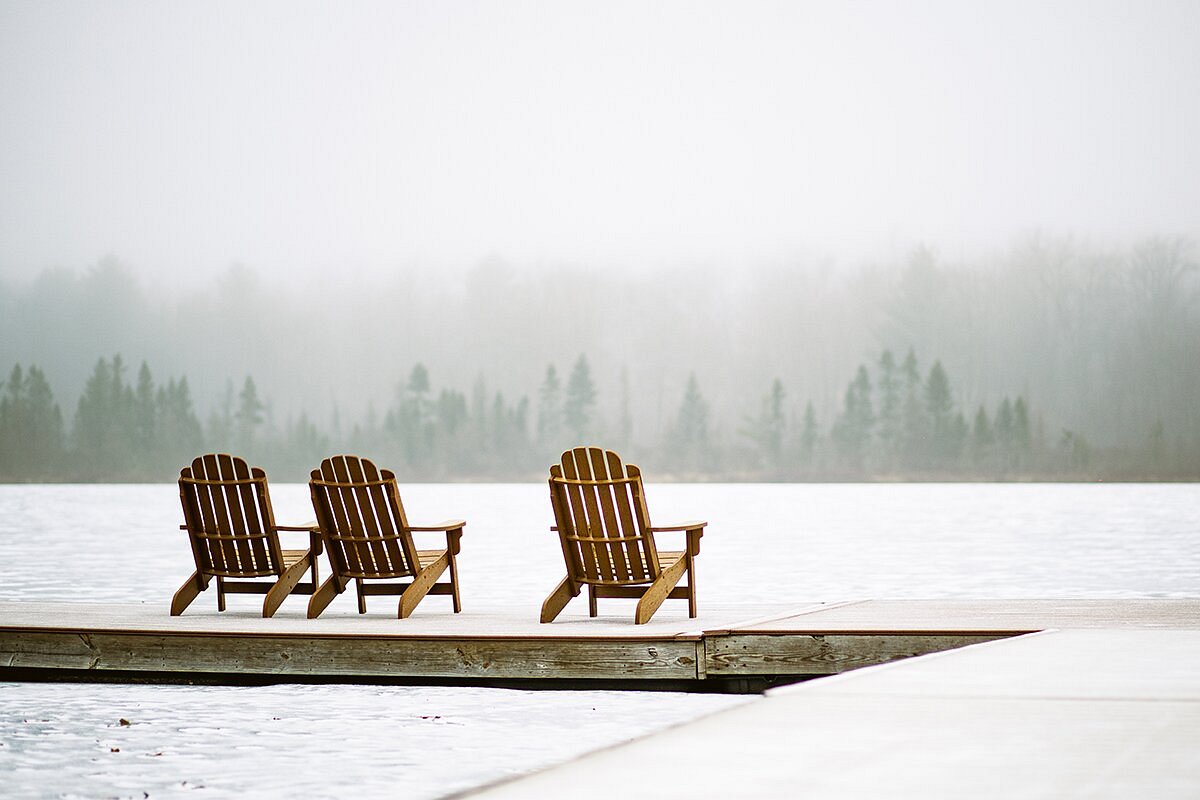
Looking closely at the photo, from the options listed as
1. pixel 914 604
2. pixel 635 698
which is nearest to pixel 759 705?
pixel 635 698

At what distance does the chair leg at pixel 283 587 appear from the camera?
9.04 m

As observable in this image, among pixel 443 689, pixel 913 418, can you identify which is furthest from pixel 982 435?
pixel 443 689

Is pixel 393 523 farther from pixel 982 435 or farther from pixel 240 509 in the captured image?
pixel 982 435

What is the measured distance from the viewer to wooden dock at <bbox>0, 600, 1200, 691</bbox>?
7.65 metres

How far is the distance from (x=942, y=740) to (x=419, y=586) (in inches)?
212

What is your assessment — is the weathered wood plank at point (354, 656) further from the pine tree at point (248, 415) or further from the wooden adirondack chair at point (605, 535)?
the pine tree at point (248, 415)

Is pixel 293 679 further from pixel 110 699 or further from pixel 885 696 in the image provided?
pixel 885 696

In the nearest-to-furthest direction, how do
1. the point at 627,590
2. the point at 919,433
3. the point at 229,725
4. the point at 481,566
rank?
the point at 229,725 < the point at 627,590 < the point at 481,566 < the point at 919,433

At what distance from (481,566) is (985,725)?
66.1ft

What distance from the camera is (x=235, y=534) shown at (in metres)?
9.13

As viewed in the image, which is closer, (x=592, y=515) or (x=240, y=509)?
(x=592, y=515)

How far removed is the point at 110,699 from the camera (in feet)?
29.1

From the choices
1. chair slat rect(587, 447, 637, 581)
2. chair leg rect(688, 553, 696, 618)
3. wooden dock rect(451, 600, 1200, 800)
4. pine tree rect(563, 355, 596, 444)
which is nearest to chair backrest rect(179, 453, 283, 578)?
chair slat rect(587, 447, 637, 581)

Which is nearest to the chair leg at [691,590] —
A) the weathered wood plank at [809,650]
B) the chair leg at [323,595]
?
the weathered wood plank at [809,650]
